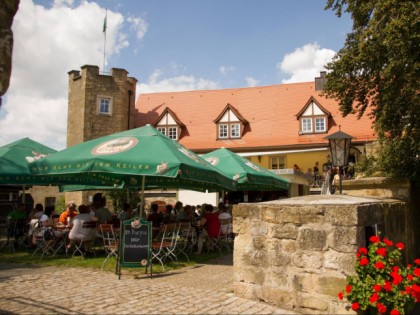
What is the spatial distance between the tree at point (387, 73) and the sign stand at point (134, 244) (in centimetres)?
598

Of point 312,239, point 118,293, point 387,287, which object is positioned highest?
point 312,239

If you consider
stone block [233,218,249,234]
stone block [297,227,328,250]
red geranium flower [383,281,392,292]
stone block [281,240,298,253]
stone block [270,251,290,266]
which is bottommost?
red geranium flower [383,281,392,292]

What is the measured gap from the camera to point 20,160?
10625mm

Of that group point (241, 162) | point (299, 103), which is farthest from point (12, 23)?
point (299, 103)

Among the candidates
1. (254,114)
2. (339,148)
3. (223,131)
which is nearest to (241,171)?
(339,148)

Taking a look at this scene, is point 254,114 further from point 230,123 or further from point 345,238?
point 345,238

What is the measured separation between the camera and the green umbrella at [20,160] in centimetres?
1014

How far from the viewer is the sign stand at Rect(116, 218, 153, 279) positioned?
22.4 feet

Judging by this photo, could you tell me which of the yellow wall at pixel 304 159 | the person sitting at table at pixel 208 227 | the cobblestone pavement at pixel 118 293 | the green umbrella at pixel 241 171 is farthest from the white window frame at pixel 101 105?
the cobblestone pavement at pixel 118 293

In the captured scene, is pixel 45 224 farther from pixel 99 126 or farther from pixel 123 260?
pixel 99 126

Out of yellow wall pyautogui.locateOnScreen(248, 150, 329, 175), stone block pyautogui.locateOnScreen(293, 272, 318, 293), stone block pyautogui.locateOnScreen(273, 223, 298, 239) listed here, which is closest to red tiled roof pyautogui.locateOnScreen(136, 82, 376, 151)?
yellow wall pyautogui.locateOnScreen(248, 150, 329, 175)

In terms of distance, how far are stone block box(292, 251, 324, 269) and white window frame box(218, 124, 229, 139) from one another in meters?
24.4

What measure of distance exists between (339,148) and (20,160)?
794cm

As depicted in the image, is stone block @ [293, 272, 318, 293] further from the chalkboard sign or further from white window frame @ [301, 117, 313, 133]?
white window frame @ [301, 117, 313, 133]
